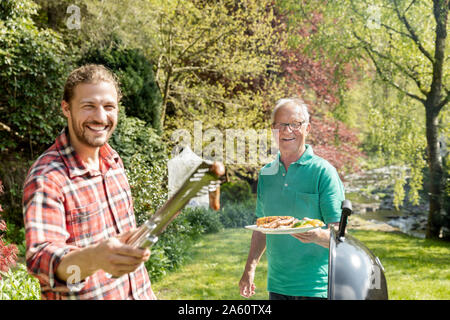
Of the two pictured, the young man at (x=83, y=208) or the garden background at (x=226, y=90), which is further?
the garden background at (x=226, y=90)

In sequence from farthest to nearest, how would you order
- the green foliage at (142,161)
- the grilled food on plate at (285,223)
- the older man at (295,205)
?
the green foliage at (142,161)
the older man at (295,205)
the grilled food on plate at (285,223)

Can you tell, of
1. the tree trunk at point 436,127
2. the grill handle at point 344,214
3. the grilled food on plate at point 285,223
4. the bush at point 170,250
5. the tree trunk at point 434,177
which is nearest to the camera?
the grill handle at point 344,214

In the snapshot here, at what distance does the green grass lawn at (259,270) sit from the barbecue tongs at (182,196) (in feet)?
10.4

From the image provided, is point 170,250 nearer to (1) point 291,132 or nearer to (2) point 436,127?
(1) point 291,132

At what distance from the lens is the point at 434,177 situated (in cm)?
583

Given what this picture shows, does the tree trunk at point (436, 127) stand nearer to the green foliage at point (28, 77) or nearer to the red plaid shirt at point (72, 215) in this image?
the green foliage at point (28, 77)

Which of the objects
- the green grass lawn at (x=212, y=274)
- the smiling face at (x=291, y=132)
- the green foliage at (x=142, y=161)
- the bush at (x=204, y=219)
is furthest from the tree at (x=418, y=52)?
the smiling face at (x=291, y=132)

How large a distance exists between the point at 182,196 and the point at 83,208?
35 cm

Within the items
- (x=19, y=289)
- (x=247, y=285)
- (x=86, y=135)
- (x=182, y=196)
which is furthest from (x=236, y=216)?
(x=182, y=196)

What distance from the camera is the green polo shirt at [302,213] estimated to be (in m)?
1.68

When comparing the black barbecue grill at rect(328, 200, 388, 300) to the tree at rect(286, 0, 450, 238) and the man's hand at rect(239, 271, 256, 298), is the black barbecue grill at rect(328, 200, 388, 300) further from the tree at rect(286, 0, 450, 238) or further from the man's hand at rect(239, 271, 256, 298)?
the tree at rect(286, 0, 450, 238)
